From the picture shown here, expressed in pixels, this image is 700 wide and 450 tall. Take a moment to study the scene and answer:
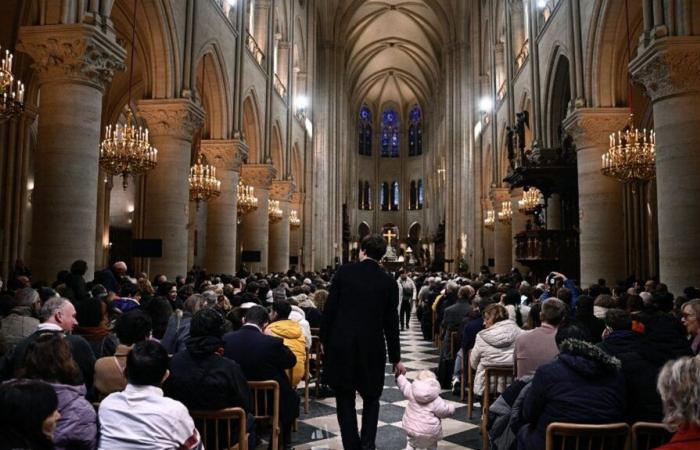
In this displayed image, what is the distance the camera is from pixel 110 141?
37.0ft

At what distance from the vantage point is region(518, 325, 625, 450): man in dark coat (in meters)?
3.12

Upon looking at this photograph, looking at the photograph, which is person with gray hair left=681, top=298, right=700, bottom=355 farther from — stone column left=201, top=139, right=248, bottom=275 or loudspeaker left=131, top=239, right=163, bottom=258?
stone column left=201, top=139, right=248, bottom=275

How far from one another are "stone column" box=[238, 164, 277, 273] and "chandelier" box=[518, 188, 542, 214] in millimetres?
8744

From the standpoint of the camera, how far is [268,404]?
4.62 m

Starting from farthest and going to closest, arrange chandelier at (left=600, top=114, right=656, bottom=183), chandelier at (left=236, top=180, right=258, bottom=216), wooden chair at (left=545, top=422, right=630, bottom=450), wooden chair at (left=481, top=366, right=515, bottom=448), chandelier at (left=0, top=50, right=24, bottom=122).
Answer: chandelier at (left=236, top=180, right=258, bottom=216) < chandelier at (left=600, top=114, right=656, bottom=183) < chandelier at (left=0, top=50, right=24, bottom=122) < wooden chair at (left=481, top=366, right=515, bottom=448) < wooden chair at (left=545, top=422, right=630, bottom=450)

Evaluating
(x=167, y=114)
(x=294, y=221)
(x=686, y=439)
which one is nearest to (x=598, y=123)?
(x=167, y=114)

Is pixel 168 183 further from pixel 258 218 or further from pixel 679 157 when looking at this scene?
pixel 679 157

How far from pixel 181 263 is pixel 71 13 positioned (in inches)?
239

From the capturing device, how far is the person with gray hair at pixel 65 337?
3.60 metres

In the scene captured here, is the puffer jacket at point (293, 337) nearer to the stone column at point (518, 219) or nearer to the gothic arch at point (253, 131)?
the gothic arch at point (253, 131)

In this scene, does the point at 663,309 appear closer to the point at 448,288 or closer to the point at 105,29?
the point at 448,288

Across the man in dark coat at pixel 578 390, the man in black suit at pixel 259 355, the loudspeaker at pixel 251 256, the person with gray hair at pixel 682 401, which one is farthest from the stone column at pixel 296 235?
the person with gray hair at pixel 682 401

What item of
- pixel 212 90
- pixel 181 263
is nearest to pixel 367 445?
pixel 181 263

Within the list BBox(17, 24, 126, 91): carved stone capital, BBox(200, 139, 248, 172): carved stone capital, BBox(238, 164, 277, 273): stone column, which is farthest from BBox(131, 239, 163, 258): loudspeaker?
BBox(238, 164, 277, 273): stone column
